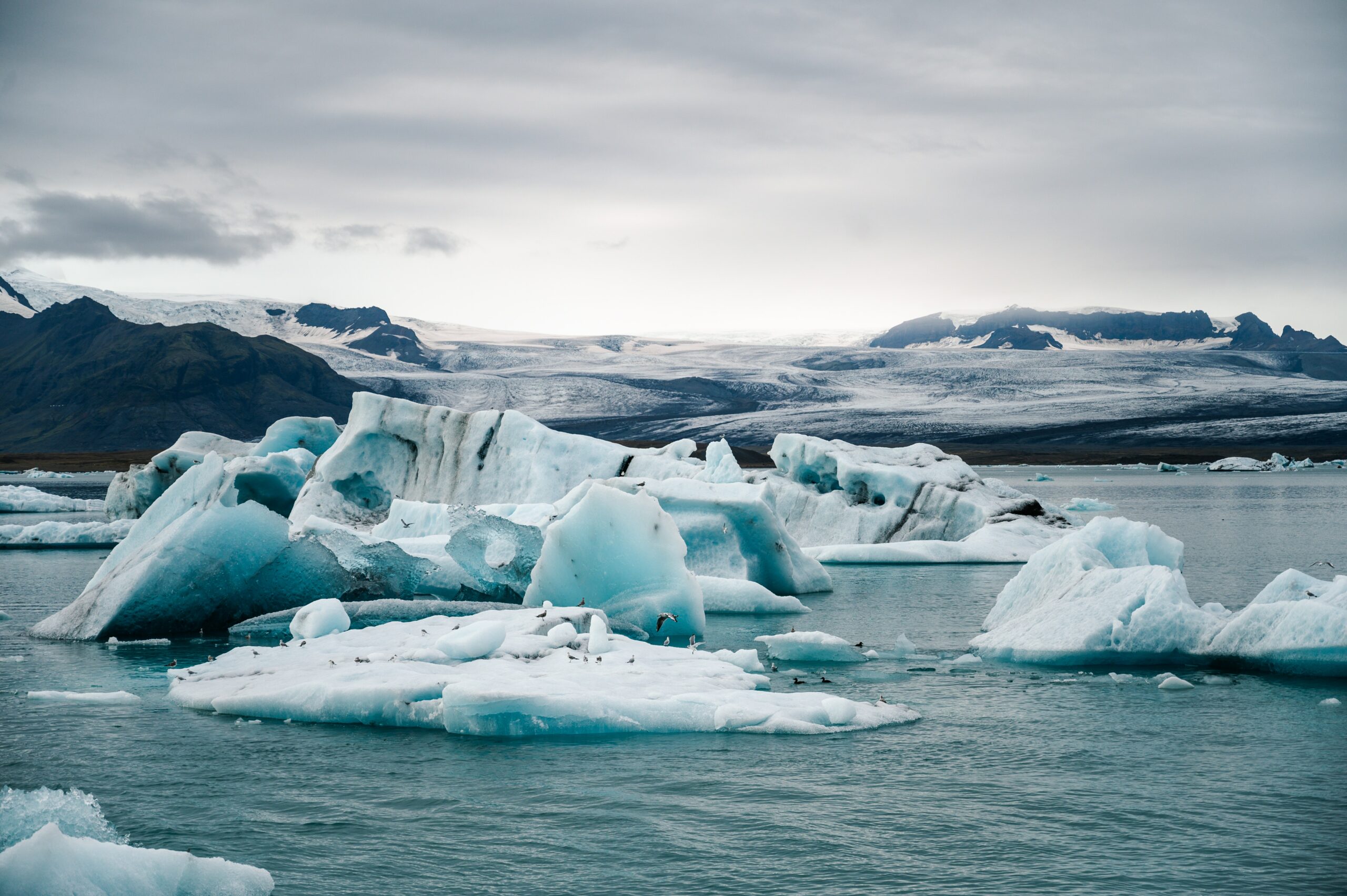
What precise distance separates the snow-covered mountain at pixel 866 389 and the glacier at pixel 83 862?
81.6m

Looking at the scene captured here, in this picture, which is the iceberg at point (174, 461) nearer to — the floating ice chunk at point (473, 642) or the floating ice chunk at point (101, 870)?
the floating ice chunk at point (473, 642)

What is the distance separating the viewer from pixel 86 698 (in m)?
9.39

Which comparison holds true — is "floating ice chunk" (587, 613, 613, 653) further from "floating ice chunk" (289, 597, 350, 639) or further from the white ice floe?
"floating ice chunk" (289, 597, 350, 639)

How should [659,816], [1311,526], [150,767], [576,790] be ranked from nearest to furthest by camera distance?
[659,816]
[576,790]
[150,767]
[1311,526]

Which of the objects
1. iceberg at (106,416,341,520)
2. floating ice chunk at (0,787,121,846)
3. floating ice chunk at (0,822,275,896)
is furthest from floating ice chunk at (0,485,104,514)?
floating ice chunk at (0,822,275,896)

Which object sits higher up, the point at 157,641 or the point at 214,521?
the point at 214,521

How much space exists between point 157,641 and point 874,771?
30.1ft

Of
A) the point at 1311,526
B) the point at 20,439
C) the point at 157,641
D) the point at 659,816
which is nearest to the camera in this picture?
the point at 659,816

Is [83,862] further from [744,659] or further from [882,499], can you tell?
[882,499]

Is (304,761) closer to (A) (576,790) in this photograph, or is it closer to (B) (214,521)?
(A) (576,790)

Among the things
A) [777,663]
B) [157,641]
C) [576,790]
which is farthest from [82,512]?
[576,790]

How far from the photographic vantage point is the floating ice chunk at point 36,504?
3762cm

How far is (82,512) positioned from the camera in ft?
122

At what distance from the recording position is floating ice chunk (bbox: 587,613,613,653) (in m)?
10.3
